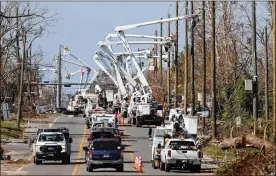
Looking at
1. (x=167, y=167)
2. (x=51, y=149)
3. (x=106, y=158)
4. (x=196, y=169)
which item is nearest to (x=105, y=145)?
(x=106, y=158)

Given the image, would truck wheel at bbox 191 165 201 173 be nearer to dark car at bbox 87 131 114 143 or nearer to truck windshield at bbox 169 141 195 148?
truck windshield at bbox 169 141 195 148

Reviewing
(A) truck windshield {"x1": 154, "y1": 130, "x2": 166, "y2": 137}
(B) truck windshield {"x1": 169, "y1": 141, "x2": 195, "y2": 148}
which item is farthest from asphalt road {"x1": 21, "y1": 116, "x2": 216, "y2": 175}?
(A) truck windshield {"x1": 154, "y1": 130, "x2": 166, "y2": 137}

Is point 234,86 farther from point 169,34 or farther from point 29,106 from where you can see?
point 29,106

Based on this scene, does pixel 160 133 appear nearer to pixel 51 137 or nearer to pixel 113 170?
pixel 51 137

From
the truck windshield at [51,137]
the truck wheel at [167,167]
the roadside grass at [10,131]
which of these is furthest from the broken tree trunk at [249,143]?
the roadside grass at [10,131]

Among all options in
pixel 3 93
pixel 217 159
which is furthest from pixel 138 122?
pixel 217 159

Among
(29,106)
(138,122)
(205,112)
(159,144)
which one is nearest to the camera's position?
(159,144)

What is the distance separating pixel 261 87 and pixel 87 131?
16.4 m

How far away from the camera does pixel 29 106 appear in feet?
380

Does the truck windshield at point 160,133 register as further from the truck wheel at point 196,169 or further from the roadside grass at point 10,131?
the roadside grass at point 10,131

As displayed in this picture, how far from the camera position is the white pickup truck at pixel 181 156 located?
4000 cm

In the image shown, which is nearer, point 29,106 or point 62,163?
point 62,163

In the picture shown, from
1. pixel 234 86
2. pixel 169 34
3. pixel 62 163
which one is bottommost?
pixel 62 163

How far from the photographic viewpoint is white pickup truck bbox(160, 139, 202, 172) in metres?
40.0
